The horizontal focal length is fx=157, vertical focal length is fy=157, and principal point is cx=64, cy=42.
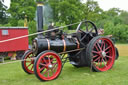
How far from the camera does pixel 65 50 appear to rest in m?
5.20

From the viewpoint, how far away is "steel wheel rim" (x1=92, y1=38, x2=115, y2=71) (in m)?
5.48

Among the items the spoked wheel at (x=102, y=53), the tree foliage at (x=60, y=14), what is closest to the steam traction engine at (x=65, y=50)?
the spoked wheel at (x=102, y=53)

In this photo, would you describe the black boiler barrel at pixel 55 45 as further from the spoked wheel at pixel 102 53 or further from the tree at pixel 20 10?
the tree at pixel 20 10

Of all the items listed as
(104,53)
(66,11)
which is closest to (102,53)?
(104,53)

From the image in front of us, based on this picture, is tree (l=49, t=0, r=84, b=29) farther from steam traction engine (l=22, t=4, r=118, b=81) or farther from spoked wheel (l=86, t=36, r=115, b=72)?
steam traction engine (l=22, t=4, r=118, b=81)

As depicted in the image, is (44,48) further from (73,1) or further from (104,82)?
(73,1)

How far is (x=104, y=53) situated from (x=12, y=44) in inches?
249

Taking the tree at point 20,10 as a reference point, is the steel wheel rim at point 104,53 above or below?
below

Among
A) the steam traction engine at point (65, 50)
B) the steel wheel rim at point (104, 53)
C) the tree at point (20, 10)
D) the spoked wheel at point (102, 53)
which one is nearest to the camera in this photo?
the steam traction engine at point (65, 50)

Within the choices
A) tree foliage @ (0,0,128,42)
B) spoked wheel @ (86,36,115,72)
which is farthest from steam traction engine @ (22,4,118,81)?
tree foliage @ (0,0,128,42)

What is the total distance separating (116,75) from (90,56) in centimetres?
98

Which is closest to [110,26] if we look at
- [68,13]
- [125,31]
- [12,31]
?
[125,31]

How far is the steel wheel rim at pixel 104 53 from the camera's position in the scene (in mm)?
5477

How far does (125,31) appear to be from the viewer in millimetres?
27391
